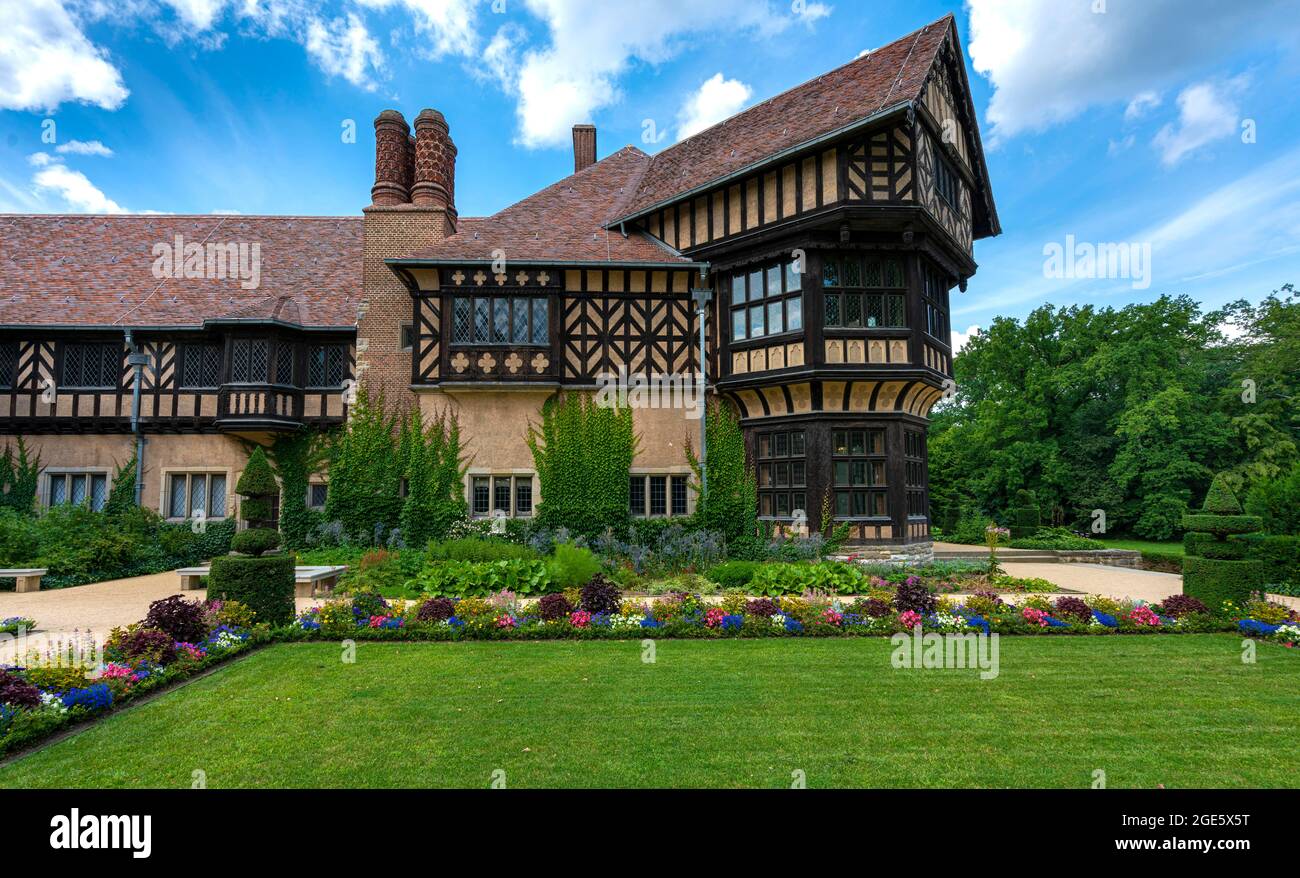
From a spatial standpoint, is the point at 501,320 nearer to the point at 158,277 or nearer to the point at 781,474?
the point at 781,474

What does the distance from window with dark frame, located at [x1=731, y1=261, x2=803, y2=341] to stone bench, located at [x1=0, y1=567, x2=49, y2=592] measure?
1618 cm

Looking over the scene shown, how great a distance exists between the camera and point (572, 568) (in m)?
11.7

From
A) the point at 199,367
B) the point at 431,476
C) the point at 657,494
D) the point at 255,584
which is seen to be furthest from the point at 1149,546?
the point at 199,367

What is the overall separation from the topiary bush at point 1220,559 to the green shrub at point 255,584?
13.8 meters

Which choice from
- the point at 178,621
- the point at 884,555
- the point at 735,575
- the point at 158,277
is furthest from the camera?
the point at 158,277

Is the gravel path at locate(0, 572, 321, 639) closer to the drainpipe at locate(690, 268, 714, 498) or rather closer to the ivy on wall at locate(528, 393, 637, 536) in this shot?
the ivy on wall at locate(528, 393, 637, 536)

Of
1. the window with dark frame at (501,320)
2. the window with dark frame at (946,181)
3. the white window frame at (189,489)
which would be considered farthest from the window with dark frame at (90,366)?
the window with dark frame at (946,181)

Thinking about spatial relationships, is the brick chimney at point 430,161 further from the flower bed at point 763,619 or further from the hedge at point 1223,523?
the hedge at point 1223,523

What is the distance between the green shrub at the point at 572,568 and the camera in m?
11.6

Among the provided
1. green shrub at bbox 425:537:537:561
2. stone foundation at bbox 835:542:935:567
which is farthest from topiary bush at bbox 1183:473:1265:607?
green shrub at bbox 425:537:537:561

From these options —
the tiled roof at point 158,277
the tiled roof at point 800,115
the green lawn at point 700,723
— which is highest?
the tiled roof at point 800,115

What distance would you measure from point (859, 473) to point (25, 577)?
18.2m

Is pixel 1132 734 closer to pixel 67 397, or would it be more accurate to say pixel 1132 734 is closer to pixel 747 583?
pixel 747 583

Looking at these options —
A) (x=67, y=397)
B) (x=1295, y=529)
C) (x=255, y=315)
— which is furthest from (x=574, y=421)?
(x=1295, y=529)
